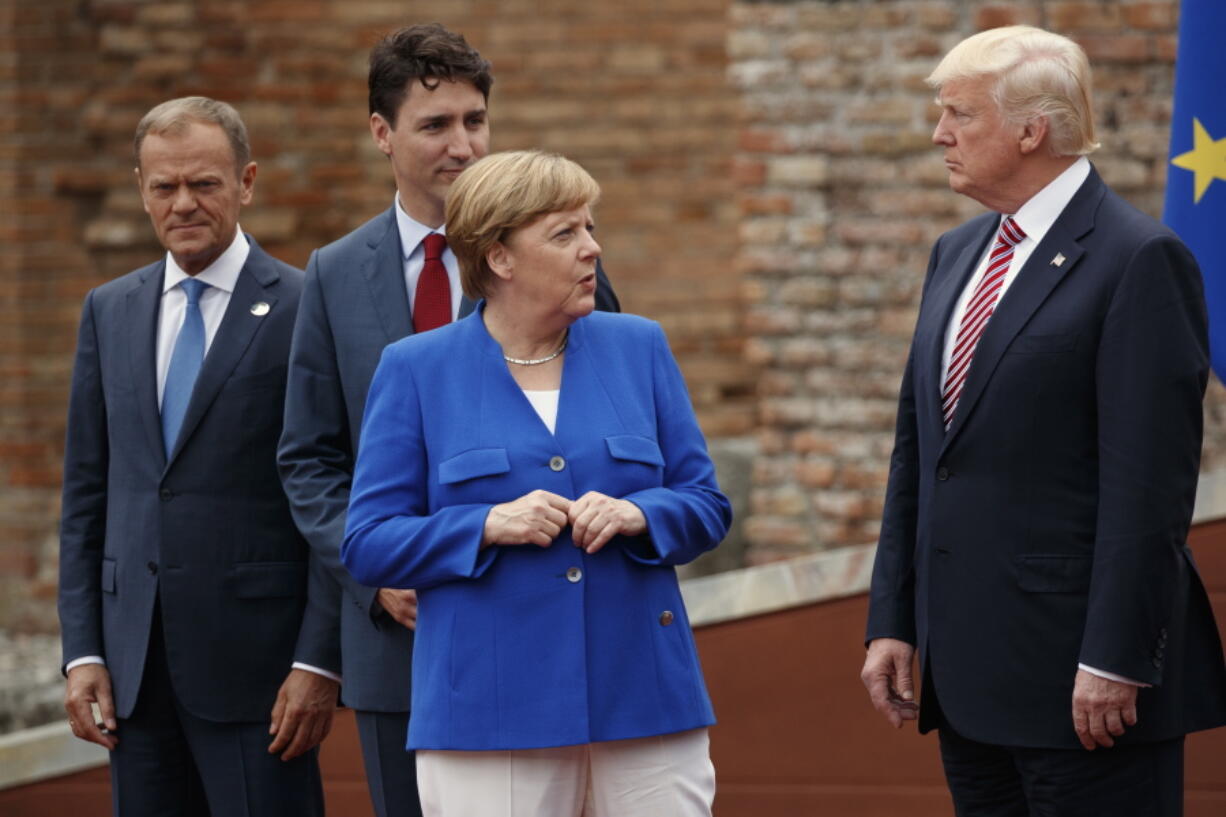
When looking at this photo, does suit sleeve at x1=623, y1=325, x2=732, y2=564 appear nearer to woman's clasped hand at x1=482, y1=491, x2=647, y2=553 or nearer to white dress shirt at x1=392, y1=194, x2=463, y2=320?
woman's clasped hand at x1=482, y1=491, x2=647, y2=553

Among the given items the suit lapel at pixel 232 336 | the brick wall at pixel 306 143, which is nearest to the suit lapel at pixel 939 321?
the suit lapel at pixel 232 336

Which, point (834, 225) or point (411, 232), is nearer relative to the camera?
point (411, 232)

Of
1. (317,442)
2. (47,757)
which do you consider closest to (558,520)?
(317,442)

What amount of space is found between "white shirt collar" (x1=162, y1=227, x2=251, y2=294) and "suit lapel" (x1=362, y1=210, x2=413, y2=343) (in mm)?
379

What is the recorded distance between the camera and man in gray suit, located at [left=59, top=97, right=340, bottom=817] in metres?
3.20

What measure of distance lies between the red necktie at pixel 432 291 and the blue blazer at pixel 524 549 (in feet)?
1.22

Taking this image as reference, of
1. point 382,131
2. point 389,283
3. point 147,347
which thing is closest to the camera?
point 389,283

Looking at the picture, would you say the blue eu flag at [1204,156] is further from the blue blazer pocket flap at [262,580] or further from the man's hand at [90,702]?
the man's hand at [90,702]

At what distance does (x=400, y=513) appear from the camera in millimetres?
→ 2619

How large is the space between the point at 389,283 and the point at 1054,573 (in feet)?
4.07

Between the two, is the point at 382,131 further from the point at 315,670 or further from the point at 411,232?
the point at 315,670

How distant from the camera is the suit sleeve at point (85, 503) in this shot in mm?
3326

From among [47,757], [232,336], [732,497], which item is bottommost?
[47,757]

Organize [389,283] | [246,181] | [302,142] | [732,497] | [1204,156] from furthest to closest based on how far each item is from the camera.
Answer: [302,142]
[732,497]
[1204,156]
[246,181]
[389,283]
